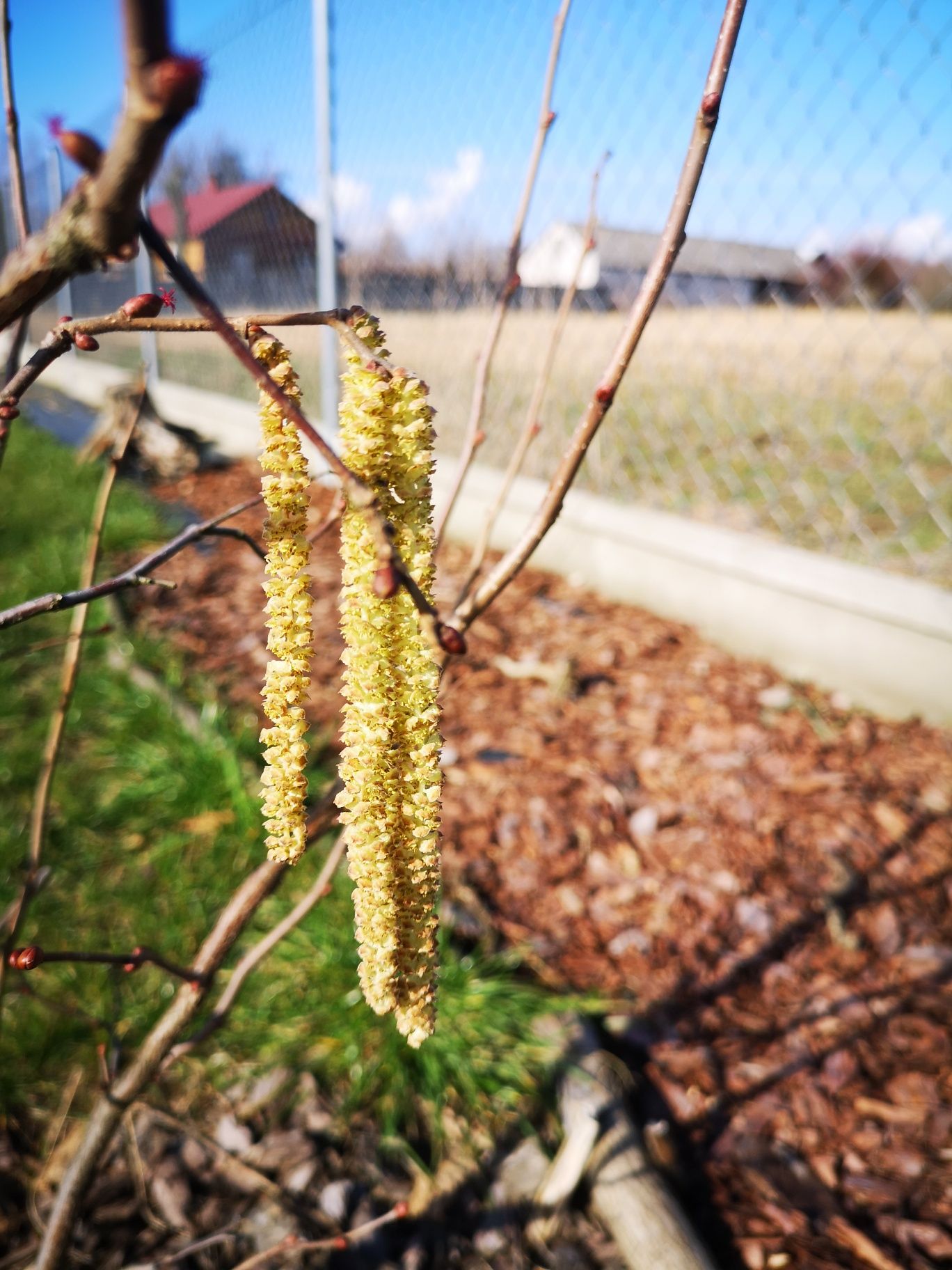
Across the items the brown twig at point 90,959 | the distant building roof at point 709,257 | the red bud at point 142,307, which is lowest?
the brown twig at point 90,959

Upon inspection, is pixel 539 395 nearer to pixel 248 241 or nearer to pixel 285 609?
pixel 285 609

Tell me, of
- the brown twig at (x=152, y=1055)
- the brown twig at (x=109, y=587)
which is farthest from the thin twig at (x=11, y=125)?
the brown twig at (x=152, y=1055)

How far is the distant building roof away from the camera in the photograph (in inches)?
114

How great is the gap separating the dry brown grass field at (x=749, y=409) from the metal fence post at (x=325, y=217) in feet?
1.19

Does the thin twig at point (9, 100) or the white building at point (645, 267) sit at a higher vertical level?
the white building at point (645, 267)

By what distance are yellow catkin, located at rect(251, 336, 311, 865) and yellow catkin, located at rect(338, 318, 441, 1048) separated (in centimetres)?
3

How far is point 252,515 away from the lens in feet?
15.6

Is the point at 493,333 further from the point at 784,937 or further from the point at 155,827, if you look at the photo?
the point at 155,827

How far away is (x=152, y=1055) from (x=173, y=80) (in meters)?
1.03

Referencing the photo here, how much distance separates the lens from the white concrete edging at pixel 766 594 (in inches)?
99.9

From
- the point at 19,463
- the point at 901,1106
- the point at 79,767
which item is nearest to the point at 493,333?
the point at 901,1106

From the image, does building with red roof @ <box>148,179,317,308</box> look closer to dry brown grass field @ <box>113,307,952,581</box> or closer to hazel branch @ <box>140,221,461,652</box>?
dry brown grass field @ <box>113,307,952,581</box>

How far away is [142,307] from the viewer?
530 millimetres

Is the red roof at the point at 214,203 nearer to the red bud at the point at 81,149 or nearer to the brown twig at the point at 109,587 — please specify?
the brown twig at the point at 109,587
